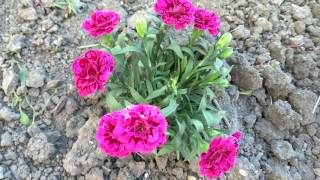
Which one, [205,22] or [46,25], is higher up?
[205,22]

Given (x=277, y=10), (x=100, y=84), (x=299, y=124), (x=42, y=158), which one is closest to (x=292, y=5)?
(x=277, y=10)

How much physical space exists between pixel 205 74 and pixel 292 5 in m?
1.01

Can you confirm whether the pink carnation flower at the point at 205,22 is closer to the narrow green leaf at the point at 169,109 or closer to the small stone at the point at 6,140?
the narrow green leaf at the point at 169,109

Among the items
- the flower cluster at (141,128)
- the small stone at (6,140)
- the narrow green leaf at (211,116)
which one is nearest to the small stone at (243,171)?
the narrow green leaf at (211,116)

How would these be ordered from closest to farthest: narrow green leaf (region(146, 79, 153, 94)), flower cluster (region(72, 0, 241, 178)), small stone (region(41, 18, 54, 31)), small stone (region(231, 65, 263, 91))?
1. flower cluster (region(72, 0, 241, 178))
2. narrow green leaf (region(146, 79, 153, 94))
3. small stone (region(231, 65, 263, 91))
4. small stone (region(41, 18, 54, 31))

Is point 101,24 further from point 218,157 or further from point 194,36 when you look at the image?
point 218,157

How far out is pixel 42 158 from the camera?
7.61 feet

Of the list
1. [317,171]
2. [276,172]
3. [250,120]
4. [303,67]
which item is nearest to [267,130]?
[250,120]

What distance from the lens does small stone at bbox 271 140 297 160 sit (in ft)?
8.15

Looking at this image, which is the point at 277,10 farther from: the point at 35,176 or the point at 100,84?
the point at 35,176

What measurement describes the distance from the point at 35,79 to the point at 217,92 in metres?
1.00

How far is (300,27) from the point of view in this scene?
2.94 meters

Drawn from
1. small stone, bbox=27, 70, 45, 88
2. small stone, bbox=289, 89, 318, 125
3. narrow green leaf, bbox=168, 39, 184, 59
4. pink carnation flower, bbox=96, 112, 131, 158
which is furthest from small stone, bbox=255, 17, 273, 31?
pink carnation flower, bbox=96, 112, 131, 158

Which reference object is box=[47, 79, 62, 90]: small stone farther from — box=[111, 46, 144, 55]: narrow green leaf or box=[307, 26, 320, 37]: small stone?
box=[307, 26, 320, 37]: small stone
